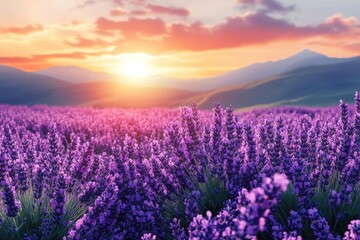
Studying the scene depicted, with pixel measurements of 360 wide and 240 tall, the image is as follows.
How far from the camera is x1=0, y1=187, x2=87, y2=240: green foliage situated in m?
3.55

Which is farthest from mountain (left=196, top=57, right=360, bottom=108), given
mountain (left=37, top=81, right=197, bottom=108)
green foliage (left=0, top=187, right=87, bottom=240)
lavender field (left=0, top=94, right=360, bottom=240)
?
green foliage (left=0, top=187, right=87, bottom=240)

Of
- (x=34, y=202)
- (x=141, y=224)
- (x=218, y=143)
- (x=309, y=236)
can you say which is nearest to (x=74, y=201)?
(x=34, y=202)

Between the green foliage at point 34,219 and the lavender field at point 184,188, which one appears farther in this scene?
the green foliage at point 34,219

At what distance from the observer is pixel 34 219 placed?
3775 mm

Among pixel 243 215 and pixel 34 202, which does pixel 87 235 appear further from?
pixel 243 215

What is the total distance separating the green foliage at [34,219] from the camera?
355 cm

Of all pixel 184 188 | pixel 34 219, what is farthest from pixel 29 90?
pixel 34 219

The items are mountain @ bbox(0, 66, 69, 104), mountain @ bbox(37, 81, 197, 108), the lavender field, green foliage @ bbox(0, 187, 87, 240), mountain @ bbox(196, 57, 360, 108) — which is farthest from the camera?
mountain @ bbox(0, 66, 69, 104)

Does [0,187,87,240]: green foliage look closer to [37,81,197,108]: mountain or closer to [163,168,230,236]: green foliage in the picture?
[163,168,230,236]: green foliage

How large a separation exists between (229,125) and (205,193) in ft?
2.59

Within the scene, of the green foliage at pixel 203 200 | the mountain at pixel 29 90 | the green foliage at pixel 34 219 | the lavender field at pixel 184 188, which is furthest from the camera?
the mountain at pixel 29 90

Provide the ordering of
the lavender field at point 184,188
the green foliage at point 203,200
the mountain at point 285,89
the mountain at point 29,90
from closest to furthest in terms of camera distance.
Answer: the lavender field at point 184,188
the green foliage at point 203,200
the mountain at point 285,89
the mountain at point 29,90

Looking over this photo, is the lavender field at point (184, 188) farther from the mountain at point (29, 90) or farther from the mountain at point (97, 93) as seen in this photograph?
the mountain at point (29, 90)

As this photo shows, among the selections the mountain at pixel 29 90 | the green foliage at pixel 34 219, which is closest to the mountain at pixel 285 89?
the green foliage at pixel 34 219
